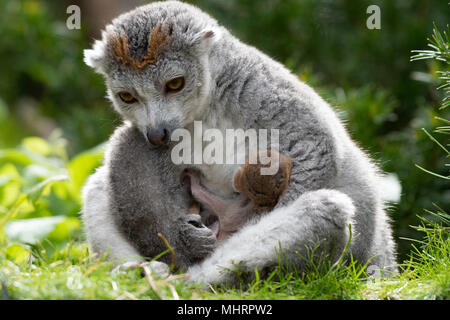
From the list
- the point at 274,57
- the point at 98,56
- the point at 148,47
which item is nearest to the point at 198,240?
the point at 148,47

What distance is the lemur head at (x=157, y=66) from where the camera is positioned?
5500mm

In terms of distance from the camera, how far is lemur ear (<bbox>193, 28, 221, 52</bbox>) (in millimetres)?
5727

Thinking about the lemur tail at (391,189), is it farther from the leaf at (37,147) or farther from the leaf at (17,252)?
the leaf at (37,147)

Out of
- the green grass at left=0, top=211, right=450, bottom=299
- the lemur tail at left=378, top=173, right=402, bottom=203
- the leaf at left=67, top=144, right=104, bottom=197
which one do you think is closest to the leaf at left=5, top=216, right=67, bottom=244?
the leaf at left=67, top=144, right=104, bottom=197

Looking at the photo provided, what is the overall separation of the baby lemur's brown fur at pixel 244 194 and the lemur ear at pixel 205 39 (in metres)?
1.19

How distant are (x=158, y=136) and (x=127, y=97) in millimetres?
611

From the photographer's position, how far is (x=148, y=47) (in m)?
5.46

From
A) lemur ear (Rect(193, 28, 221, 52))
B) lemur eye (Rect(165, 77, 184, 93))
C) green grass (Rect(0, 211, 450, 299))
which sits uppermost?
lemur ear (Rect(193, 28, 221, 52))

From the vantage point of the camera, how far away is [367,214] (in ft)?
18.8

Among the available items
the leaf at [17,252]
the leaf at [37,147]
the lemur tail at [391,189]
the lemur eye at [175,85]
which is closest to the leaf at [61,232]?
the leaf at [17,252]

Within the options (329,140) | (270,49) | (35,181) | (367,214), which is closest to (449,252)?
(367,214)

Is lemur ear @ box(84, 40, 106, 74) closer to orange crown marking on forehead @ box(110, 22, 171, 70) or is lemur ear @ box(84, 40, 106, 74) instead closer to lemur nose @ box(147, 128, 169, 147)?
orange crown marking on forehead @ box(110, 22, 171, 70)

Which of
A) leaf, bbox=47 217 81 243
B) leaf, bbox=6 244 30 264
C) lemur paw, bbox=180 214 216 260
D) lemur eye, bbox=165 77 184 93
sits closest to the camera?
lemur paw, bbox=180 214 216 260

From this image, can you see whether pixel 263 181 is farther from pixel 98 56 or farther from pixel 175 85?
pixel 98 56
